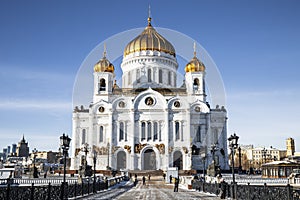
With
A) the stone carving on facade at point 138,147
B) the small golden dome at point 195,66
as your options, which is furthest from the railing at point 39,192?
the small golden dome at point 195,66

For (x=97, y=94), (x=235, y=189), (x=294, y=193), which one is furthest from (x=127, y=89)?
(x=294, y=193)

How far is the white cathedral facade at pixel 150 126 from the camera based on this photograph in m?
48.9

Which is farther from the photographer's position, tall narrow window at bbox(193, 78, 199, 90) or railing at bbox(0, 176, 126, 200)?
tall narrow window at bbox(193, 78, 199, 90)

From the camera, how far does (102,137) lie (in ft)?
166

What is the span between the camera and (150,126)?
165 ft

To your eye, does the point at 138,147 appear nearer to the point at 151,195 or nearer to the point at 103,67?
the point at 103,67

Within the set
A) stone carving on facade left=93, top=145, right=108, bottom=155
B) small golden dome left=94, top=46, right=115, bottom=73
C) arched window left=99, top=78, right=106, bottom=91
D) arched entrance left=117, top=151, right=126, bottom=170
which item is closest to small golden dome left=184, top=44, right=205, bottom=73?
small golden dome left=94, top=46, right=115, bottom=73

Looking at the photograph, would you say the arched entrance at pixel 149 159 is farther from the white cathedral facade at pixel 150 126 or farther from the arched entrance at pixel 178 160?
the arched entrance at pixel 178 160

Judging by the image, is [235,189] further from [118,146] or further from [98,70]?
[98,70]

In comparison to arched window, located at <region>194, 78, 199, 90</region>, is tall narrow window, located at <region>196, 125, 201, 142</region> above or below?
below

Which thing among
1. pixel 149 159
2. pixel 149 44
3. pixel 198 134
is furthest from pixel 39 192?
pixel 149 44

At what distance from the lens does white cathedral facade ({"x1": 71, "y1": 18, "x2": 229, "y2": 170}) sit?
48.9 metres

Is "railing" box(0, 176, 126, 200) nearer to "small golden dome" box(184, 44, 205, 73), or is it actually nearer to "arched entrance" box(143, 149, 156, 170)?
"arched entrance" box(143, 149, 156, 170)

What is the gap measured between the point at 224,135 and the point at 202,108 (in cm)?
578
